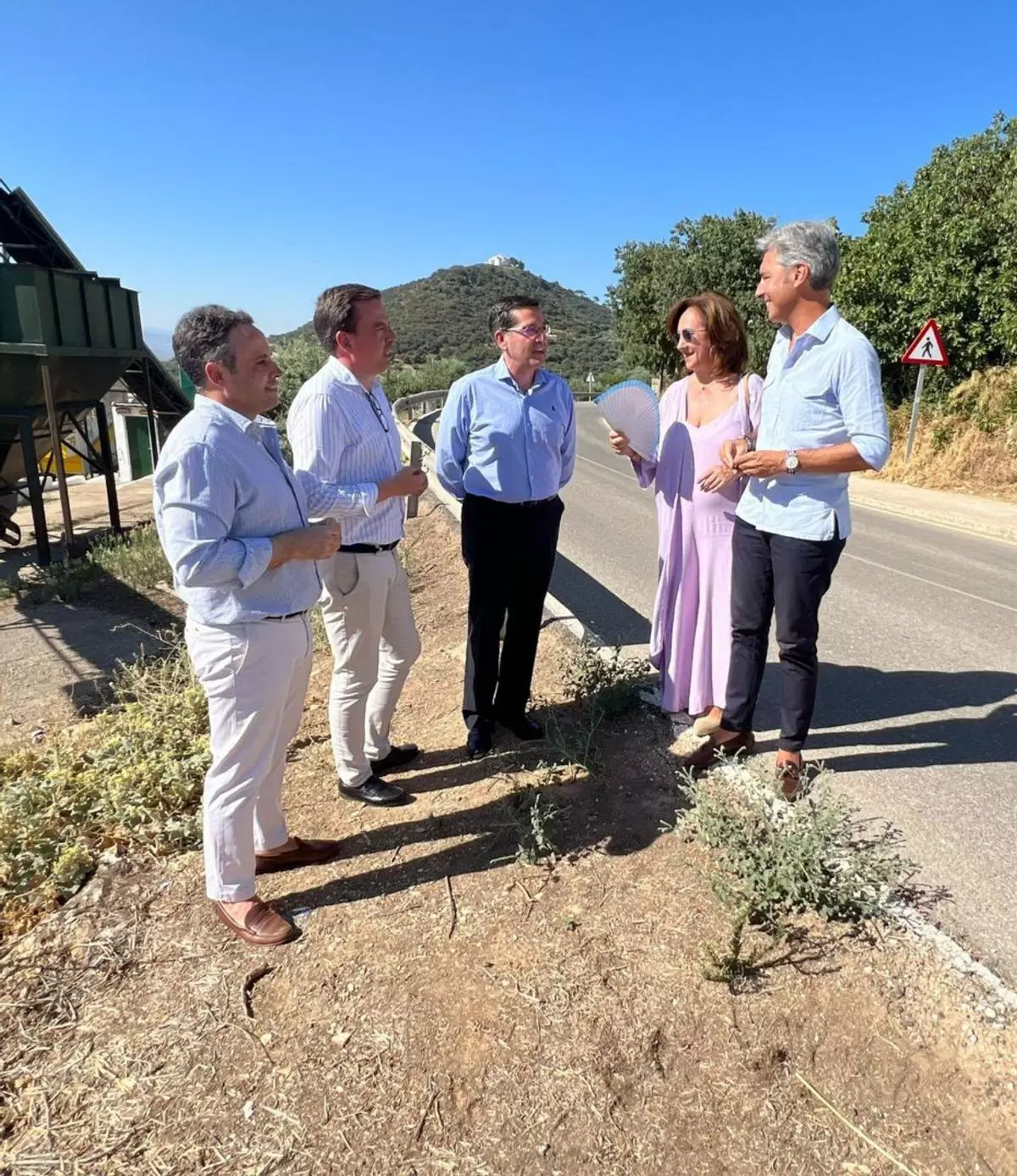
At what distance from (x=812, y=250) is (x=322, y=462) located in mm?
2032

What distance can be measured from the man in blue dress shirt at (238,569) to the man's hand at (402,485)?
1.13 feet

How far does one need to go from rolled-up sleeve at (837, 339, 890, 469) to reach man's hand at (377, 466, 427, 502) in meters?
1.66

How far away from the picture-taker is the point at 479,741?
153 inches

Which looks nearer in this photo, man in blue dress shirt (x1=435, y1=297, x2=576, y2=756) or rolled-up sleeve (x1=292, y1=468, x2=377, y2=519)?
rolled-up sleeve (x1=292, y1=468, x2=377, y2=519)

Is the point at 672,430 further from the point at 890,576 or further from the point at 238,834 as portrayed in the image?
the point at 890,576

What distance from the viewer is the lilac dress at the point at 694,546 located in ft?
11.8

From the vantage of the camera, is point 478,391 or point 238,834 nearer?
point 238,834

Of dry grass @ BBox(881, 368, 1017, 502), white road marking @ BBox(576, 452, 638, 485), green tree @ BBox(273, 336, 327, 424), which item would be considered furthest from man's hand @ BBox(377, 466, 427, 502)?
green tree @ BBox(273, 336, 327, 424)

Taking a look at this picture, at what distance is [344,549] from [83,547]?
1191 centimetres

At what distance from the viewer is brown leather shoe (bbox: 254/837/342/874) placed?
10.1 feet

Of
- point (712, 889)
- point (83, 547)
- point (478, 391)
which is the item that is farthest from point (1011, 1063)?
point (83, 547)

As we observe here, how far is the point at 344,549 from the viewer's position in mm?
3148

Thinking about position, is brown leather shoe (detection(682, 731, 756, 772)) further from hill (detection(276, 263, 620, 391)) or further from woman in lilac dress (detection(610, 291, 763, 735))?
hill (detection(276, 263, 620, 391))

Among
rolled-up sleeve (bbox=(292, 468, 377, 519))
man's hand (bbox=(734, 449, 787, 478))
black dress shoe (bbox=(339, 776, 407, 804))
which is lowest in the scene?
black dress shoe (bbox=(339, 776, 407, 804))
